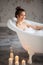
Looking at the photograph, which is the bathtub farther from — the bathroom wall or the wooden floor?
the bathroom wall

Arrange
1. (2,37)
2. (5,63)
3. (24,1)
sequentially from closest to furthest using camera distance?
(5,63), (2,37), (24,1)

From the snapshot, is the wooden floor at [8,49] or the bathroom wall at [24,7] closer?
the wooden floor at [8,49]

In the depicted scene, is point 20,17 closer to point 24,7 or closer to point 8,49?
point 8,49

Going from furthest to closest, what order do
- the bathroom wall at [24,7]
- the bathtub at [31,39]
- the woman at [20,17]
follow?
the bathroom wall at [24,7], the woman at [20,17], the bathtub at [31,39]

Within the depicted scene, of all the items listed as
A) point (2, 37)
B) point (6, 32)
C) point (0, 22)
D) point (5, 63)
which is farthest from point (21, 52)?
point (0, 22)

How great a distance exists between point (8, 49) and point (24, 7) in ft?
7.79

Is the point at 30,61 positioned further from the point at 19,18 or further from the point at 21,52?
the point at 19,18

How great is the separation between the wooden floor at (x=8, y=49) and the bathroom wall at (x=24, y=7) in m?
0.85

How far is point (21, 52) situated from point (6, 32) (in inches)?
65.5

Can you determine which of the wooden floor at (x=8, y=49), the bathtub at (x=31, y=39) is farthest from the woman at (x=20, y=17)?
the wooden floor at (x=8, y=49)

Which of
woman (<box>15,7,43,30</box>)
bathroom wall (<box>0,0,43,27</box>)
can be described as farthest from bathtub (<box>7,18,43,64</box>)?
bathroom wall (<box>0,0,43,27</box>)

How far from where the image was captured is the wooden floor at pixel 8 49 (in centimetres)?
323

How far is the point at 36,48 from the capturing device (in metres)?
3.07

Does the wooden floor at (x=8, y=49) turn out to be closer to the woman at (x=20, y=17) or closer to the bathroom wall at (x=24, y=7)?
the woman at (x=20, y=17)
